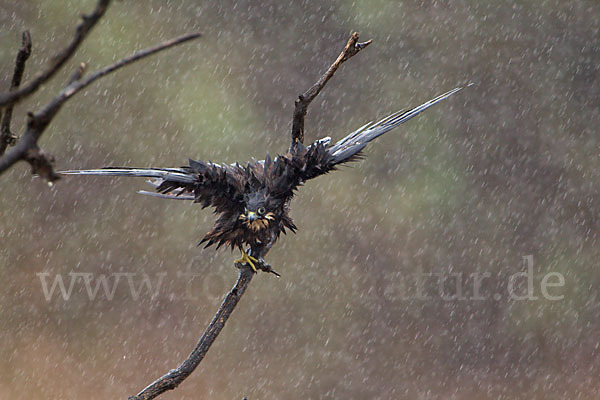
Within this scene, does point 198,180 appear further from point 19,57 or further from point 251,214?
point 19,57

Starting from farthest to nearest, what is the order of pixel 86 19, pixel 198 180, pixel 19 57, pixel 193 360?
pixel 198 180 < pixel 193 360 < pixel 19 57 < pixel 86 19

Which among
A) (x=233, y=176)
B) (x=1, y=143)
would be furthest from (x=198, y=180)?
(x=1, y=143)

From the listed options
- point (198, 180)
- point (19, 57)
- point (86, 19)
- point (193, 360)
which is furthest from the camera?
point (198, 180)

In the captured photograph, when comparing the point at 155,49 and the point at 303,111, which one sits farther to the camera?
the point at 303,111

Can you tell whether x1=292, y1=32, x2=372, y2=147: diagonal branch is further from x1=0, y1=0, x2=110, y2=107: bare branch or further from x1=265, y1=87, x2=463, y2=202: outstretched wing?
x1=0, y1=0, x2=110, y2=107: bare branch

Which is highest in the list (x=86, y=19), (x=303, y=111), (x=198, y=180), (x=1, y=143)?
(x=303, y=111)

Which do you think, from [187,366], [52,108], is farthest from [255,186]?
[52,108]

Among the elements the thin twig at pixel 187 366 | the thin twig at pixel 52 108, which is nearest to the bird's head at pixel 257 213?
the thin twig at pixel 187 366
